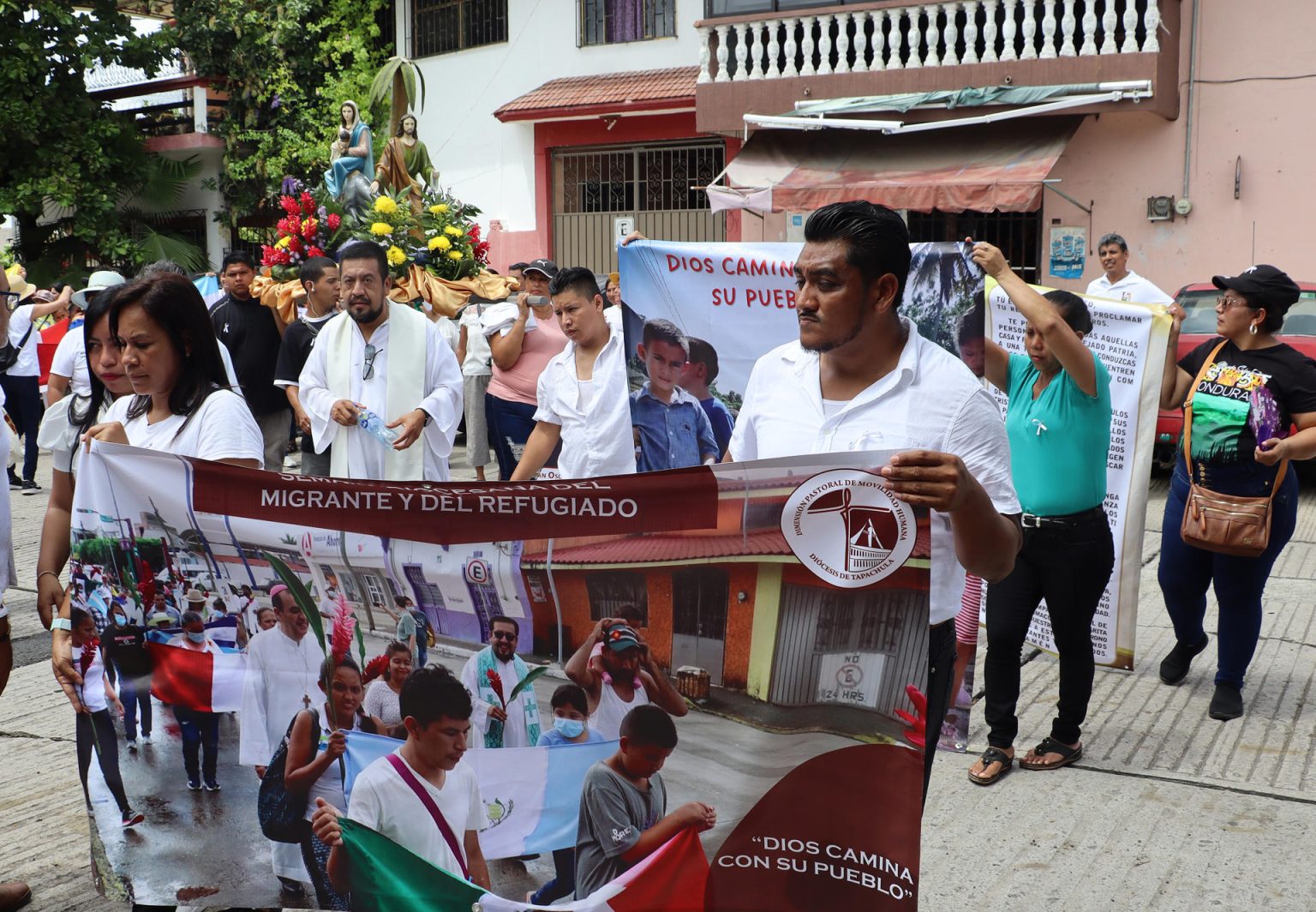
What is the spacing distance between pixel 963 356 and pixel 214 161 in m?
23.3

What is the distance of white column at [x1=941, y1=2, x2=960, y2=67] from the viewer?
17406 millimetres

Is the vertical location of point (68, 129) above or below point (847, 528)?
above

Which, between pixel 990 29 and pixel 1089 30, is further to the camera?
pixel 990 29

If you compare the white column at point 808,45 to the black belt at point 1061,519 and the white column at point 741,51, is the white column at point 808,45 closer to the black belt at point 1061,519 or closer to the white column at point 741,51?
the white column at point 741,51

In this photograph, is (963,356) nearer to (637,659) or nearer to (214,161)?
(637,659)

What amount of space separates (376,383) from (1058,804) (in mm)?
3363

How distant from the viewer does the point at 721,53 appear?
62.2 ft

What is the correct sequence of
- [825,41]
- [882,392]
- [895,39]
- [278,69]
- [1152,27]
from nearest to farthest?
[882,392], [1152,27], [895,39], [825,41], [278,69]

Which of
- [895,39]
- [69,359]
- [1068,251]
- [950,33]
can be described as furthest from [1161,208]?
[69,359]

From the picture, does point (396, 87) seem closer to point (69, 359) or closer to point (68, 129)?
point (69, 359)

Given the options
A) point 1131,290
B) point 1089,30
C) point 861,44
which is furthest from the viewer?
point 861,44

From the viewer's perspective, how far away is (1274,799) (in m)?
4.77

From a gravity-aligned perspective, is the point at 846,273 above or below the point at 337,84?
below

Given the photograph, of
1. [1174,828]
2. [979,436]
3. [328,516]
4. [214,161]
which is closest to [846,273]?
[979,436]
